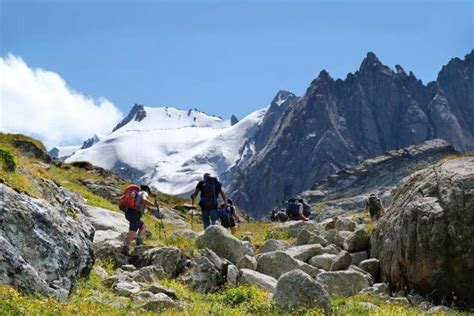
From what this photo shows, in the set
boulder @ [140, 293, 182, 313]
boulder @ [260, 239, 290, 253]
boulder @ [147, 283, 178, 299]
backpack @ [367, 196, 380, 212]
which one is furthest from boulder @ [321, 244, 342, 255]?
boulder @ [140, 293, 182, 313]

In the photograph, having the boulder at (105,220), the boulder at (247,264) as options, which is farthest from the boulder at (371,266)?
the boulder at (105,220)

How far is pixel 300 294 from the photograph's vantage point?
40.3 ft

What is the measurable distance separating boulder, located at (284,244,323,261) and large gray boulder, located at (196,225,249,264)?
168 centimetres

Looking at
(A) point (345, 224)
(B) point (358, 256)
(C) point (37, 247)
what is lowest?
(B) point (358, 256)

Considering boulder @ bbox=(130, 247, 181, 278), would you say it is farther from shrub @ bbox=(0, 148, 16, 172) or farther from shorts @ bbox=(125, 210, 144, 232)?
shrub @ bbox=(0, 148, 16, 172)

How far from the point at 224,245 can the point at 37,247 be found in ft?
27.7

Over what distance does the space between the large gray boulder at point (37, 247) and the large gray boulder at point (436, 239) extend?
30.4ft

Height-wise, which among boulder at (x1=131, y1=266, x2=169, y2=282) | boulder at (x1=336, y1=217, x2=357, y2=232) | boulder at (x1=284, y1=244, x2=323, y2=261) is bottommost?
boulder at (x1=131, y1=266, x2=169, y2=282)

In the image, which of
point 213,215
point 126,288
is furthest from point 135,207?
point 126,288

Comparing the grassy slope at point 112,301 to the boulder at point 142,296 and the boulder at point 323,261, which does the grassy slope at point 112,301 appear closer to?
the boulder at point 142,296

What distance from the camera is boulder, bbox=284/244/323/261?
20053 mm

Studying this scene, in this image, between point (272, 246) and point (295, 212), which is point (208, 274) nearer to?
point (272, 246)

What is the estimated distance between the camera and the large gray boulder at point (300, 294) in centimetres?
1218

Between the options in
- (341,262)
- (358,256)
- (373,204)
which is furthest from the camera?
(373,204)
